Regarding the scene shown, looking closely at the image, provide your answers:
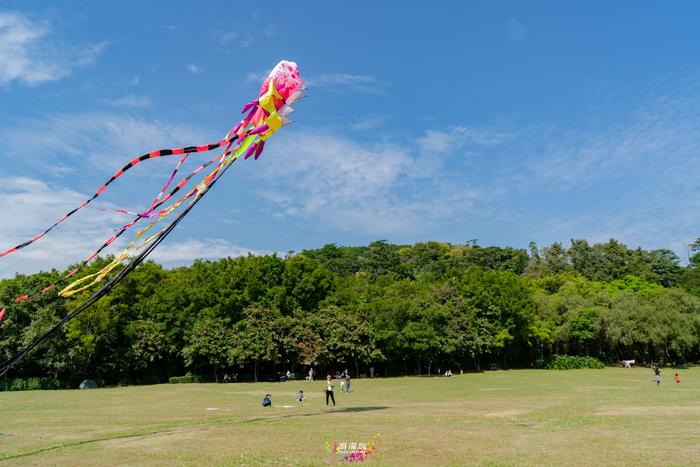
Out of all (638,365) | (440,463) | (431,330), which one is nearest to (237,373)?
(431,330)

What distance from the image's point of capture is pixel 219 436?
15570 millimetres

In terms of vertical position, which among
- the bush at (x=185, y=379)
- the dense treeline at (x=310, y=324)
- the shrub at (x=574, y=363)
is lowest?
the bush at (x=185, y=379)

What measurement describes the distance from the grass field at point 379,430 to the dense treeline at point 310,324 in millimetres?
17411

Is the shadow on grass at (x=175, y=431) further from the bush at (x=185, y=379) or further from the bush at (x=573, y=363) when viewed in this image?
the bush at (x=573, y=363)

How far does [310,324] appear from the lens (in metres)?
44.6

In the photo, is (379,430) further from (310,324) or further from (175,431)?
(310,324)

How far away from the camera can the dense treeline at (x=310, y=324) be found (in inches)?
1704

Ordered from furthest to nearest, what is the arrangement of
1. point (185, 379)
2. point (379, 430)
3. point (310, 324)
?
1. point (185, 379)
2. point (310, 324)
3. point (379, 430)

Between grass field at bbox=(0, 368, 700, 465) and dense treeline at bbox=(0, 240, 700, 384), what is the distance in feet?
57.1

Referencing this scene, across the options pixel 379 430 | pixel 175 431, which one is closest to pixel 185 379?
pixel 175 431

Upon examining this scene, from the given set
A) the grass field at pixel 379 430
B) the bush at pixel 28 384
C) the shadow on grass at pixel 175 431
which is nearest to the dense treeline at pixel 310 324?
the bush at pixel 28 384

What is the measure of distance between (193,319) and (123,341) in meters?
6.08

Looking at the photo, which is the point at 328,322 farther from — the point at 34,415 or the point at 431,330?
the point at 34,415

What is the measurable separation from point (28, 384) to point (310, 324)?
883 inches
